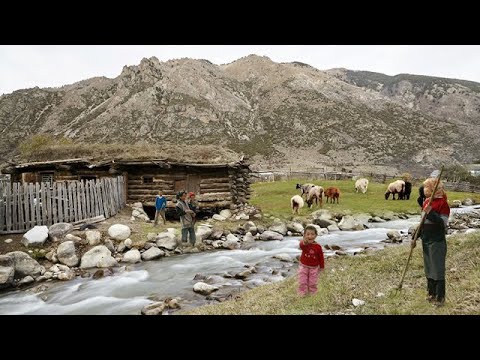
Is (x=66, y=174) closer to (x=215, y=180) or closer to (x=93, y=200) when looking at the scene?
(x=93, y=200)

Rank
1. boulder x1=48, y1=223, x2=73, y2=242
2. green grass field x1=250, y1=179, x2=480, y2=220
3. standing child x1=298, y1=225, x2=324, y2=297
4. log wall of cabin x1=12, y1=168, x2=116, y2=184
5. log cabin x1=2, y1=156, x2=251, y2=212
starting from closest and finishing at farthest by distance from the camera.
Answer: standing child x1=298, y1=225, x2=324, y2=297 → boulder x1=48, y1=223, x2=73, y2=242 → log cabin x1=2, y1=156, x2=251, y2=212 → log wall of cabin x1=12, y1=168, x2=116, y2=184 → green grass field x1=250, y1=179, x2=480, y2=220

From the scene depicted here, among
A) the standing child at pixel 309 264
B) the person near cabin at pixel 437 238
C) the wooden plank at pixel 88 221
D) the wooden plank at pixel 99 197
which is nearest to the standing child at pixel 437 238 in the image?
the person near cabin at pixel 437 238

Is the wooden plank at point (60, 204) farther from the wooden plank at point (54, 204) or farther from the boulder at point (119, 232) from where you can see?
the boulder at point (119, 232)

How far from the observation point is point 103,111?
4500 inches

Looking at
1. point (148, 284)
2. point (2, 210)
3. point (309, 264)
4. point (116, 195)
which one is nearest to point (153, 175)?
point (116, 195)

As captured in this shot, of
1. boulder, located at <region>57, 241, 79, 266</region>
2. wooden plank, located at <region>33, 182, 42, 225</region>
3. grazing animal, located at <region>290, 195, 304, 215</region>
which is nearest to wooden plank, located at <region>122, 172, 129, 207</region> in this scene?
wooden plank, located at <region>33, 182, 42, 225</region>

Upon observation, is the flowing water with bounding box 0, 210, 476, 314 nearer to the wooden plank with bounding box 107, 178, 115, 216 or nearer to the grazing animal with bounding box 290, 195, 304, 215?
the wooden plank with bounding box 107, 178, 115, 216

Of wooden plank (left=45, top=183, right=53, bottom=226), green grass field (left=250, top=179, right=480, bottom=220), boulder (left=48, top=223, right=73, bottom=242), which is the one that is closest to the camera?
boulder (left=48, top=223, right=73, bottom=242)

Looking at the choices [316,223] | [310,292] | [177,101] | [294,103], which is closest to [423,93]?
[294,103]

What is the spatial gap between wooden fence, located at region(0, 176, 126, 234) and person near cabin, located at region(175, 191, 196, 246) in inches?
205

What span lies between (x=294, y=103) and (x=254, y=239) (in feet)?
351

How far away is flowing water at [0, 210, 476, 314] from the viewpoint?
9602 mm

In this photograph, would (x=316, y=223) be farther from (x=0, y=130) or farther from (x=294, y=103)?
(x=0, y=130)

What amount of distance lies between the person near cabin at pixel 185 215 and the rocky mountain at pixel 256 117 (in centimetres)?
6149
